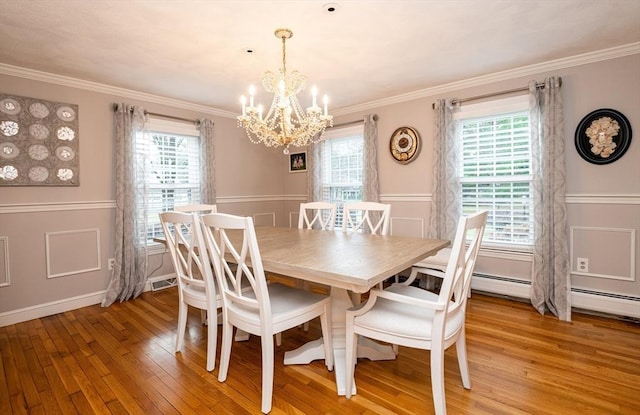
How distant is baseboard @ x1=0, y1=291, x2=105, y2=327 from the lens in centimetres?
280

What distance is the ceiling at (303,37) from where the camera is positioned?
1989 mm

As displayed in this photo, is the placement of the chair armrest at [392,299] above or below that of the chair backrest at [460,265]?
below

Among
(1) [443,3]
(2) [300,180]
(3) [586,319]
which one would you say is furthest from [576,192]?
(2) [300,180]

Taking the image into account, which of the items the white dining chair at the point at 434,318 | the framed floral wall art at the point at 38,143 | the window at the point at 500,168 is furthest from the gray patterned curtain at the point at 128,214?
the window at the point at 500,168

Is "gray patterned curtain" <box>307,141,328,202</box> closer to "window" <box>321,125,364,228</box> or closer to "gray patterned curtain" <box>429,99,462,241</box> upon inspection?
"window" <box>321,125,364,228</box>

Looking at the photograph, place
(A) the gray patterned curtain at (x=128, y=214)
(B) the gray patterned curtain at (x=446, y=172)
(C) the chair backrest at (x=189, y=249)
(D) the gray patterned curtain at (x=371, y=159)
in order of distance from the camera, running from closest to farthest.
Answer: (C) the chair backrest at (x=189, y=249)
(A) the gray patterned curtain at (x=128, y=214)
(B) the gray patterned curtain at (x=446, y=172)
(D) the gray patterned curtain at (x=371, y=159)

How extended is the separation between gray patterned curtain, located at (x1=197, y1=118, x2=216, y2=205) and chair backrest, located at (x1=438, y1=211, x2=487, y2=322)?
3250 mm

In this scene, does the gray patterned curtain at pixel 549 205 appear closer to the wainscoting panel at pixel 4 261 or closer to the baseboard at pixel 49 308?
the baseboard at pixel 49 308

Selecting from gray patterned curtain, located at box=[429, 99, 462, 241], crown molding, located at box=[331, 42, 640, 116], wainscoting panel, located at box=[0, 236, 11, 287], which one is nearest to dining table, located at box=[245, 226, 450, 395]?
gray patterned curtain, located at box=[429, 99, 462, 241]

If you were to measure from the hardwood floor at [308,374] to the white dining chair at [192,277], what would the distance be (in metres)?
0.24

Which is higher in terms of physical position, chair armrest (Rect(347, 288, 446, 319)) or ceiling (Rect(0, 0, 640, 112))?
ceiling (Rect(0, 0, 640, 112))

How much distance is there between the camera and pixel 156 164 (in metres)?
3.77

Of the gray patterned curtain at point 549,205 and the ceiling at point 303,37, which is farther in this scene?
the gray patterned curtain at point 549,205

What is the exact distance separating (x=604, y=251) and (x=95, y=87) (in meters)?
5.01
